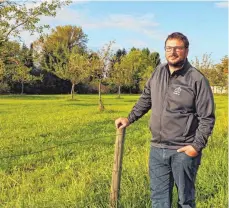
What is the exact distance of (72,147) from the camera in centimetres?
1152

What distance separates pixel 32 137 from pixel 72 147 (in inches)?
127

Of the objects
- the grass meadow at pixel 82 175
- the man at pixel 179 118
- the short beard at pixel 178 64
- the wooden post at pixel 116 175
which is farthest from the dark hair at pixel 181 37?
the grass meadow at pixel 82 175

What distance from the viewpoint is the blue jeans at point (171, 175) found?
4.28 m

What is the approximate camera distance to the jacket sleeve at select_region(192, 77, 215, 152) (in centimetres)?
414

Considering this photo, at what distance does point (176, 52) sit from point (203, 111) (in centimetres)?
66

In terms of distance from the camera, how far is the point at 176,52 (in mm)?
4250

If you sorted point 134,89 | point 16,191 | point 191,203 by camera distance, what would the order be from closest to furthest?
point 191,203
point 16,191
point 134,89

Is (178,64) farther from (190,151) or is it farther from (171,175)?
(171,175)

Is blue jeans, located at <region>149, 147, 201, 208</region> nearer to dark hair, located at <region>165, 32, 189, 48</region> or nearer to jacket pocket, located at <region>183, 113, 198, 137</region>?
jacket pocket, located at <region>183, 113, 198, 137</region>

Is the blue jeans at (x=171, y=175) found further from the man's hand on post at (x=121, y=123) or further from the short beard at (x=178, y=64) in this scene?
the short beard at (x=178, y=64)

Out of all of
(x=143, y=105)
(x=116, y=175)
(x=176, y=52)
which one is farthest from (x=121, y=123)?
(x=176, y=52)

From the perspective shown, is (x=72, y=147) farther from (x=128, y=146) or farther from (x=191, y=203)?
(x=191, y=203)

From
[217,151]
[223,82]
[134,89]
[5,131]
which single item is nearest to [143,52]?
[134,89]

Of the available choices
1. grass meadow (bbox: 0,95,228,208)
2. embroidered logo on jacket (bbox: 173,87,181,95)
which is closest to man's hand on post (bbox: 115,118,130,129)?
embroidered logo on jacket (bbox: 173,87,181,95)
